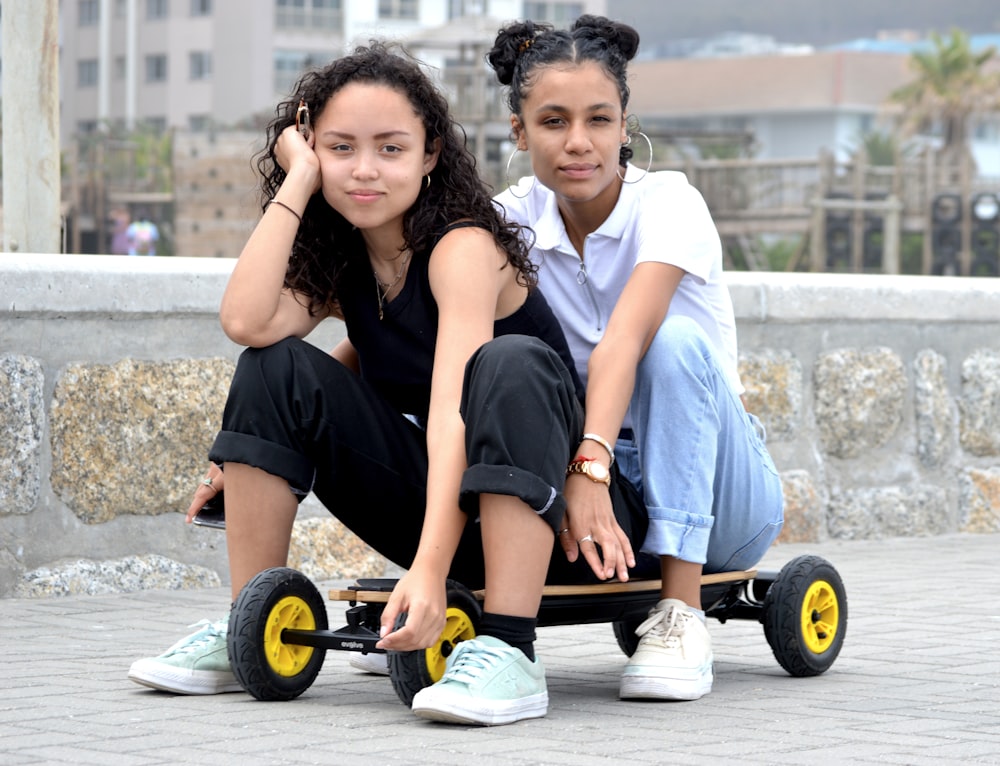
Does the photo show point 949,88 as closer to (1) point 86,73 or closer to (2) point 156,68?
(2) point 156,68

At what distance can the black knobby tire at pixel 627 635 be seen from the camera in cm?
379

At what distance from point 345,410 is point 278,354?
0.52 feet

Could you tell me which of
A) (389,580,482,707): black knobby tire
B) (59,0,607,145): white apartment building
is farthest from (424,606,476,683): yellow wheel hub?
(59,0,607,145): white apartment building

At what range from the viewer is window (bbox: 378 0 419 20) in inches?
3435

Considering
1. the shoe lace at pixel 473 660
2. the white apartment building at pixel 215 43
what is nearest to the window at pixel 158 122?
→ the white apartment building at pixel 215 43

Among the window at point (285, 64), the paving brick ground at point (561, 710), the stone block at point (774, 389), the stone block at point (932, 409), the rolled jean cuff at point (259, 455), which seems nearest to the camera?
the paving brick ground at point (561, 710)

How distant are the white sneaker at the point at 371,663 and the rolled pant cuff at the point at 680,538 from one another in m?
0.68

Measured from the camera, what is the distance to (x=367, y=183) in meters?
3.35

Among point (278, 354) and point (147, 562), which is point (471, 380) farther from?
point (147, 562)

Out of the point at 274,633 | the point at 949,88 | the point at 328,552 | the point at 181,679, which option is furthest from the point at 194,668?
the point at 949,88

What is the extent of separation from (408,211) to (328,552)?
2006 millimetres

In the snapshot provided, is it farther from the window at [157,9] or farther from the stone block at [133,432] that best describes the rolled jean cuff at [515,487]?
the window at [157,9]

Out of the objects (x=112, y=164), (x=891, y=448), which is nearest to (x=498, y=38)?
(x=891, y=448)

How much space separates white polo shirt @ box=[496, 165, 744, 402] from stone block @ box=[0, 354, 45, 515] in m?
1.68
